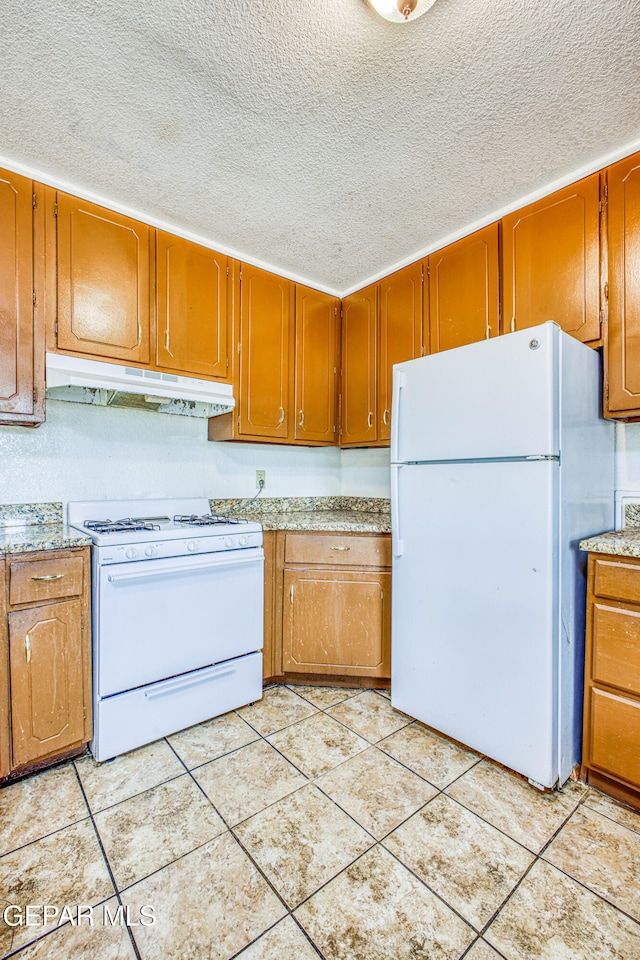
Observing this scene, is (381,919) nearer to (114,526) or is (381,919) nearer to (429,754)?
(429,754)

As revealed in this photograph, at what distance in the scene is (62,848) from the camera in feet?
4.46

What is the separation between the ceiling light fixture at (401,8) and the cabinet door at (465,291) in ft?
3.66

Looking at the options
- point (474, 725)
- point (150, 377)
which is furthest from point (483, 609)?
point (150, 377)

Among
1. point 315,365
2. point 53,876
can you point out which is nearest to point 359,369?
point 315,365

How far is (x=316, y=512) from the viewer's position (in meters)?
3.07

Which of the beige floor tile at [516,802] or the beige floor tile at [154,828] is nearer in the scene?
the beige floor tile at [154,828]

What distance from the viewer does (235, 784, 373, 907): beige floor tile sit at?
1.27 meters

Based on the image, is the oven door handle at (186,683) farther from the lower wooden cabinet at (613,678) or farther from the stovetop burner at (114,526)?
the lower wooden cabinet at (613,678)

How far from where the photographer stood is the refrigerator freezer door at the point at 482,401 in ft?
5.11

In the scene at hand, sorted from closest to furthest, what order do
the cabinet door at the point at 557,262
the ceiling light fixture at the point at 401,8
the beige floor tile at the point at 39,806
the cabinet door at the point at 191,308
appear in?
the ceiling light fixture at the point at 401,8 < the beige floor tile at the point at 39,806 < the cabinet door at the point at 557,262 < the cabinet door at the point at 191,308

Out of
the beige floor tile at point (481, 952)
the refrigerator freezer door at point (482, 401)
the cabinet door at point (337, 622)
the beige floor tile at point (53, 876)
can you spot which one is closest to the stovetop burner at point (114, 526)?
the cabinet door at point (337, 622)

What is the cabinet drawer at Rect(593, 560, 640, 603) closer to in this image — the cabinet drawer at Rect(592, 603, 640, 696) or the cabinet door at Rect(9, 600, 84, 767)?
the cabinet drawer at Rect(592, 603, 640, 696)

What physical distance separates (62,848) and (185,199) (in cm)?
251

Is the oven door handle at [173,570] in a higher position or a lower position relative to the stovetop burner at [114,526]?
lower
